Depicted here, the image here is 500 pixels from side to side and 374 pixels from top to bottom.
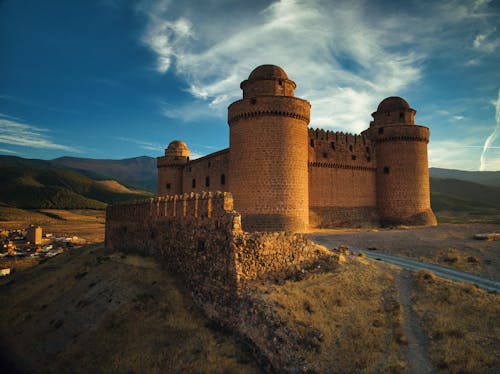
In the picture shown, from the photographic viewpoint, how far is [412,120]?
34906mm

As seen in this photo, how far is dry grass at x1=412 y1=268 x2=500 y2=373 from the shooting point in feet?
26.5

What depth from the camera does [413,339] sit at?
9.28 metres

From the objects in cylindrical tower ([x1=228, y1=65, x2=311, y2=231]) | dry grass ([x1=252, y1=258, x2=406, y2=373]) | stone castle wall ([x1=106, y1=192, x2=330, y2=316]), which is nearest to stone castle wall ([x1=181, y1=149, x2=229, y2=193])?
cylindrical tower ([x1=228, y1=65, x2=311, y2=231])

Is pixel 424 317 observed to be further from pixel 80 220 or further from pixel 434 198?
pixel 434 198

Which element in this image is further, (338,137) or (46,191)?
(46,191)

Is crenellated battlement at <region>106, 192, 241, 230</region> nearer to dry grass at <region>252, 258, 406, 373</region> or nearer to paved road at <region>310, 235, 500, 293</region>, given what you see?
dry grass at <region>252, 258, 406, 373</region>

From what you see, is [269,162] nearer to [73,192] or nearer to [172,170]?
[172,170]

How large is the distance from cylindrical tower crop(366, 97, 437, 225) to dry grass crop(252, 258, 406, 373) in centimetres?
2255

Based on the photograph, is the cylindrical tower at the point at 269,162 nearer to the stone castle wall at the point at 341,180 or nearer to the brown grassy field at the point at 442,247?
the brown grassy field at the point at 442,247

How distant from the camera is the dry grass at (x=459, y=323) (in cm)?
808

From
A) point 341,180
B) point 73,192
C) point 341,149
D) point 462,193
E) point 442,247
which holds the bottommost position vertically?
point 442,247

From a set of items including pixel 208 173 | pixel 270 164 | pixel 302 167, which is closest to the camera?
pixel 270 164

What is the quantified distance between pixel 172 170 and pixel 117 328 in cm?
2968

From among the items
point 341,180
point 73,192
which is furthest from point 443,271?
point 73,192
